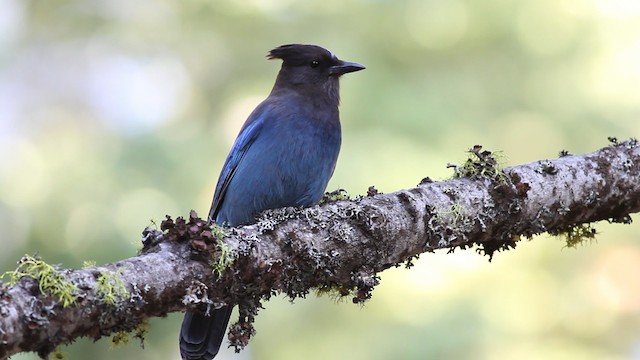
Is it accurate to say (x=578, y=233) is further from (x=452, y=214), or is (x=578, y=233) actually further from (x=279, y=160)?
(x=279, y=160)

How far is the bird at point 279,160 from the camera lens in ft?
13.0

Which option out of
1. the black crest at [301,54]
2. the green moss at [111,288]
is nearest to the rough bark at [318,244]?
the green moss at [111,288]

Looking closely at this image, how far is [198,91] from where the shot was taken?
6.50 meters

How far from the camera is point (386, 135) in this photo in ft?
18.7

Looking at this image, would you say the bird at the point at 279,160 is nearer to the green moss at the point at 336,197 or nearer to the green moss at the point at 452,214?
the green moss at the point at 336,197

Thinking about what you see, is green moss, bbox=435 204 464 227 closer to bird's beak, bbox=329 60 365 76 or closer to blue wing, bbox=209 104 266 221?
blue wing, bbox=209 104 266 221

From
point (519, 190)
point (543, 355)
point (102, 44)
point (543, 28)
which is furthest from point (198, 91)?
point (519, 190)

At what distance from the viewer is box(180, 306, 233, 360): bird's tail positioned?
387 centimetres

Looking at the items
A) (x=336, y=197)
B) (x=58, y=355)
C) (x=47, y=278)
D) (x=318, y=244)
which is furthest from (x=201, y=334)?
(x=47, y=278)

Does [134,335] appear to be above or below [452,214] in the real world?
below

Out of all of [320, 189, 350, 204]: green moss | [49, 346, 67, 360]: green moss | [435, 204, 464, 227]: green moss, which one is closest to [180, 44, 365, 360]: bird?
[320, 189, 350, 204]: green moss

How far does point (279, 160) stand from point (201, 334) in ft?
3.20

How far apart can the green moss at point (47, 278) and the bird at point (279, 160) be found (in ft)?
5.38

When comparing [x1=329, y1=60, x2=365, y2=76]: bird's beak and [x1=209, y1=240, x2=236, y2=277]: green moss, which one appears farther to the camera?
[x1=329, y1=60, x2=365, y2=76]: bird's beak
